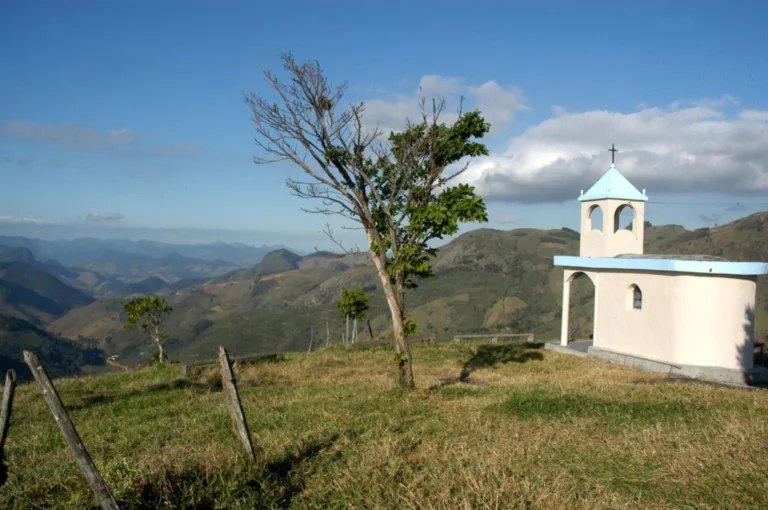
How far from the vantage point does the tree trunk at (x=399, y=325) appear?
1304 centimetres

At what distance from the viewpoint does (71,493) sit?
611 cm

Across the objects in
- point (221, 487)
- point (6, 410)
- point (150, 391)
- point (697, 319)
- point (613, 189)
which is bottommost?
point (150, 391)

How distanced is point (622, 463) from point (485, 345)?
60.7 ft

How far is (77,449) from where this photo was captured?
510cm

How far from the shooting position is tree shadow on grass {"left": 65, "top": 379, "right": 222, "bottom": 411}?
14.3 m

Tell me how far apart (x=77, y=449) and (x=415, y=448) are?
4395 mm

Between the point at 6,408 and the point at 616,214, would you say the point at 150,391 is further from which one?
the point at 616,214

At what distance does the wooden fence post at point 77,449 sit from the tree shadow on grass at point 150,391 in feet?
30.4

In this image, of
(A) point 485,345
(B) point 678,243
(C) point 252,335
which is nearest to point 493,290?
(B) point 678,243

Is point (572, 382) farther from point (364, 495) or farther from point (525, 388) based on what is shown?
point (364, 495)

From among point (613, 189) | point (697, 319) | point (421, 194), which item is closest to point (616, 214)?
point (613, 189)

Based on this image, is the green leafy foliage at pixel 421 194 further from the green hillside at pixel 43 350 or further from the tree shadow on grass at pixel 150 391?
the green hillside at pixel 43 350

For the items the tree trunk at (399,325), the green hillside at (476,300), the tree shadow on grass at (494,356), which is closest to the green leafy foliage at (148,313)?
the tree shadow on grass at (494,356)

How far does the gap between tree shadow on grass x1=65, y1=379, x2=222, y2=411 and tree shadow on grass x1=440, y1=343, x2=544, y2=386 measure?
6.66 metres
